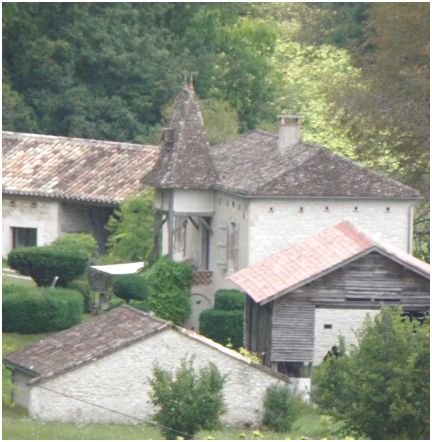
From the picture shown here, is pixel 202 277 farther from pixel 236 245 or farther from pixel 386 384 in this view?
pixel 386 384

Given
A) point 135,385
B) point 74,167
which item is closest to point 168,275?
point 74,167

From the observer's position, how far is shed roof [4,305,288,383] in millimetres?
32594

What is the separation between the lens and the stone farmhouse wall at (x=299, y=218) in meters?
44.6

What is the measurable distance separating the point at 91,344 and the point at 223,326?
9048 millimetres

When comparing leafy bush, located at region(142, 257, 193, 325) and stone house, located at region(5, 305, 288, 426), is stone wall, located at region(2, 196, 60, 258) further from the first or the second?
stone house, located at region(5, 305, 288, 426)

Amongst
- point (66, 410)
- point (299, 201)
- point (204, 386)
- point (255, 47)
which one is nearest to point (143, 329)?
point (66, 410)

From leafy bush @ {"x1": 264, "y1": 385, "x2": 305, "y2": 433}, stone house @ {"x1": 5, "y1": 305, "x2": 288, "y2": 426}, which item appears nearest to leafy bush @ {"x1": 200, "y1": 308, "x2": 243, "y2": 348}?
stone house @ {"x1": 5, "y1": 305, "x2": 288, "y2": 426}

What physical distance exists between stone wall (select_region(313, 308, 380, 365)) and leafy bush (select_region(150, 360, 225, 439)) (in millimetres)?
10998

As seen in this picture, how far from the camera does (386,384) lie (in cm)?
2911

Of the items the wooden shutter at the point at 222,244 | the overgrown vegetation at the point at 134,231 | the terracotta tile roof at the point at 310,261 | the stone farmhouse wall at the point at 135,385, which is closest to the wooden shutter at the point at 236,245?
the wooden shutter at the point at 222,244

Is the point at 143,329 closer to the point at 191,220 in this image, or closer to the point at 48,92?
the point at 191,220

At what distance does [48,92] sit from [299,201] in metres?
20.9

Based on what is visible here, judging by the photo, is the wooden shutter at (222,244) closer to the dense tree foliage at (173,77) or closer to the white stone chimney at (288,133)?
the white stone chimney at (288,133)

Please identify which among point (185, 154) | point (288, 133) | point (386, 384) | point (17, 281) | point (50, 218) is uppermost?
point (288, 133)
